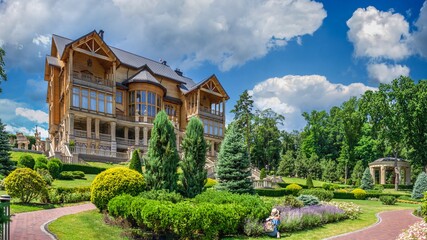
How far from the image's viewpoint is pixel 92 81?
135 feet

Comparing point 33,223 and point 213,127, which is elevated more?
point 213,127

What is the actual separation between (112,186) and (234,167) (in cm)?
702

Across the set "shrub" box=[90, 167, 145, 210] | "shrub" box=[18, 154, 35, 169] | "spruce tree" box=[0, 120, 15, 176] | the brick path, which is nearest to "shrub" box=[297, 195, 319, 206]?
"shrub" box=[90, 167, 145, 210]

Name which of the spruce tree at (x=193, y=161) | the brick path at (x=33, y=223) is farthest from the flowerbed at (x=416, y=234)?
the spruce tree at (x=193, y=161)

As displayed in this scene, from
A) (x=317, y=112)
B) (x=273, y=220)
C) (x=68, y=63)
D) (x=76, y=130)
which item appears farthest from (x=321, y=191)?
(x=317, y=112)

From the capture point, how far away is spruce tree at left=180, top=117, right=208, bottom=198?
60.5ft

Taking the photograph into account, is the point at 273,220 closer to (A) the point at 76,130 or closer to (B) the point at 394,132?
(A) the point at 76,130

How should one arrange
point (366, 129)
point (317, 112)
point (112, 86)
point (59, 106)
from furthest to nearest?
point (317, 112)
point (366, 129)
point (59, 106)
point (112, 86)

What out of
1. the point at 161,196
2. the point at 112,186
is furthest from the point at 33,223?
the point at 161,196

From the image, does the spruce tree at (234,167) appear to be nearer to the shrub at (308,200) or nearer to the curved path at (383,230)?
the shrub at (308,200)

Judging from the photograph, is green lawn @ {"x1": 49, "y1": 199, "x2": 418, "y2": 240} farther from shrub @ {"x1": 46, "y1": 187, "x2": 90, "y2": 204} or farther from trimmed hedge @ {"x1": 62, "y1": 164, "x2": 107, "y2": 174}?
trimmed hedge @ {"x1": 62, "y1": 164, "x2": 107, "y2": 174}

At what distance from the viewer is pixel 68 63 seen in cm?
3997

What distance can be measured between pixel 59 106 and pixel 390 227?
41232mm

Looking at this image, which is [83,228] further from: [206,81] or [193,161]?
[206,81]
